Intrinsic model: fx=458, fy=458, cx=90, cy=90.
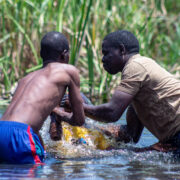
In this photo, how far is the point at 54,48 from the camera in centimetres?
390

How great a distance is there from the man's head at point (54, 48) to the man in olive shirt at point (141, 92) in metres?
0.43

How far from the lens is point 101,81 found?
22.2ft

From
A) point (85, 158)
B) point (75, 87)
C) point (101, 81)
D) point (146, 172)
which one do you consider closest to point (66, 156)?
point (85, 158)

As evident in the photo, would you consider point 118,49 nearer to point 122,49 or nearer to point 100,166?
point 122,49

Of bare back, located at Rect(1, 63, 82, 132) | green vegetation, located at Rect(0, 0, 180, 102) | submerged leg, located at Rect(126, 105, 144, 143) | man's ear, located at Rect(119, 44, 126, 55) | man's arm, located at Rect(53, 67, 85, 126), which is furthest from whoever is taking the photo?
green vegetation, located at Rect(0, 0, 180, 102)

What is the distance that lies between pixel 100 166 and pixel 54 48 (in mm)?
1067

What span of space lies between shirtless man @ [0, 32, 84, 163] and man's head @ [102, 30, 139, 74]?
413 millimetres

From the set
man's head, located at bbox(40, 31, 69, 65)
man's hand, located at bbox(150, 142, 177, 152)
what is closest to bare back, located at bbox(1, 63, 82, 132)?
man's head, located at bbox(40, 31, 69, 65)

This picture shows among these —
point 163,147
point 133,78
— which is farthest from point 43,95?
point 163,147

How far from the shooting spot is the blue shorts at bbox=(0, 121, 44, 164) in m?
3.41

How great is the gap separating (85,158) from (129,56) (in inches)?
39.0

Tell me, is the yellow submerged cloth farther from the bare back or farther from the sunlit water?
the bare back

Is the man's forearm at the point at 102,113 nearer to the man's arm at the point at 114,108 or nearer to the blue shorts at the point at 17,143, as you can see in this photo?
the man's arm at the point at 114,108

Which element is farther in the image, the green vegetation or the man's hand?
the green vegetation
